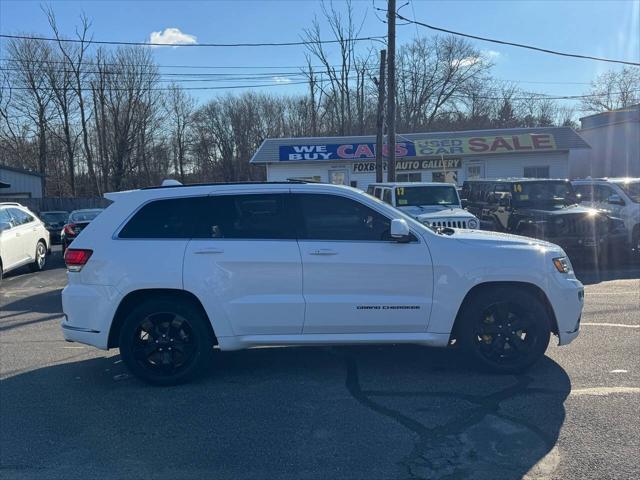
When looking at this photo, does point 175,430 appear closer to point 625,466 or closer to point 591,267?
point 625,466

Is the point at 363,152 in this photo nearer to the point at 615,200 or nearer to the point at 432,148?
the point at 432,148

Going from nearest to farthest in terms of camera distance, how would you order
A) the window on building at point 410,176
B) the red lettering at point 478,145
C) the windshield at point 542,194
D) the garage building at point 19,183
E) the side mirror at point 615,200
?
the side mirror at point 615,200
the windshield at point 542,194
the red lettering at point 478,145
the window on building at point 410,176
the garage building at point 19,183

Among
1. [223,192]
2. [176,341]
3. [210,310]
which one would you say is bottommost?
[176,341]

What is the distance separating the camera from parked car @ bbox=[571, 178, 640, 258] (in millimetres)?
12836

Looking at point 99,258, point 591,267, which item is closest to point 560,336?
point 99,258

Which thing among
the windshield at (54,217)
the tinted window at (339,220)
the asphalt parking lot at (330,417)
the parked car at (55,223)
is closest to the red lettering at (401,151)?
the parked car at (55,223)

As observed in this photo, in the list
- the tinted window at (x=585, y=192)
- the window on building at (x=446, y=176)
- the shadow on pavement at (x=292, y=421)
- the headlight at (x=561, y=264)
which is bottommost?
the shadow on pavement at (x=292, y=421)

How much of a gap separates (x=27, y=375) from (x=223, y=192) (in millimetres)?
2854

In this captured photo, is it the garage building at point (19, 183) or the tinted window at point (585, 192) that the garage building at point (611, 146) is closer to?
the tinted window at point (585, 192)

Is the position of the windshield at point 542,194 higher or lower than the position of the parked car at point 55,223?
higher

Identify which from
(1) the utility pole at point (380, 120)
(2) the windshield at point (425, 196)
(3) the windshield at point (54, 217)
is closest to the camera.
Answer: (2) the windshield at point (425, 196)

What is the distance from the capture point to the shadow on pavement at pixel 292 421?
3527 mm

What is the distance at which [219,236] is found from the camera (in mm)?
4973

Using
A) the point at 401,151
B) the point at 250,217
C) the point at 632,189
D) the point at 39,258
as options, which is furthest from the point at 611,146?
the point at 250,217
